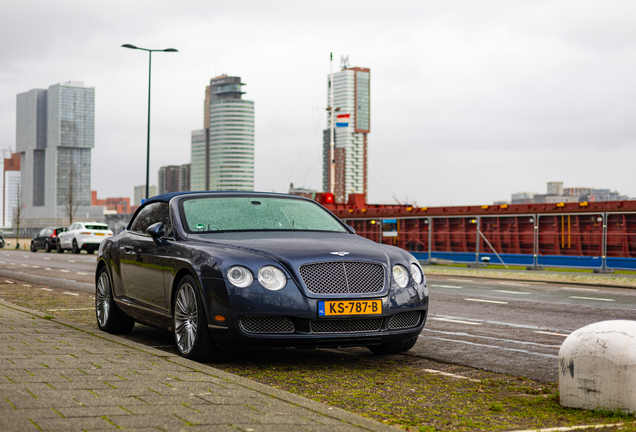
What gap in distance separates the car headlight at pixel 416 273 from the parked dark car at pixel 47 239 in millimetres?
Answer: 38682

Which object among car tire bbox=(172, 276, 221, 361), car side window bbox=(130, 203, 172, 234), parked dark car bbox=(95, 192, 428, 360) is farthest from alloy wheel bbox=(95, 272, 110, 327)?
car tire bbox=(172, 276, 221, 361)

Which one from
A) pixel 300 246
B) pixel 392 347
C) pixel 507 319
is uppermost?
pixel 300 246

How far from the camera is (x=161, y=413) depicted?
4.06m

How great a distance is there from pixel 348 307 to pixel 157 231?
2.21 meters

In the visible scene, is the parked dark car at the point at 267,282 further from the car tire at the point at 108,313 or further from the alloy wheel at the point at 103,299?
the alloy wheel at the point at 103,299

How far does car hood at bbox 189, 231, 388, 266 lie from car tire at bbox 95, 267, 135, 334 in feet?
6.25

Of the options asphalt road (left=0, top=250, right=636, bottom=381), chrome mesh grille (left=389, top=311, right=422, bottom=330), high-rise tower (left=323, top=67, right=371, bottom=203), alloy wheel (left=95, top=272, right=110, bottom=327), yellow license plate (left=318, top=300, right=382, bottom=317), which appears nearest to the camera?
yellow license plate (left=318, top=300, right=382, bottom=317)

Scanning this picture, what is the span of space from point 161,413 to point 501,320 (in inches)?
283

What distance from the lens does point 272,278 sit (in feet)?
Result: 19.8

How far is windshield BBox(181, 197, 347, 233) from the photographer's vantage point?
7.14 m

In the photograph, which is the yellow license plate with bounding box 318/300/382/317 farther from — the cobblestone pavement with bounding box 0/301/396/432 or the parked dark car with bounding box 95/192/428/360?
the cobblestone pavement with bounding box 0/301/396/432

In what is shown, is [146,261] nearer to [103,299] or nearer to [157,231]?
[157,231]

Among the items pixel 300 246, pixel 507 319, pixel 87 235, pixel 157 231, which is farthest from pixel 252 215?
pixel 87 235

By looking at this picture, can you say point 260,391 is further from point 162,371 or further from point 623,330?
point 623,330
